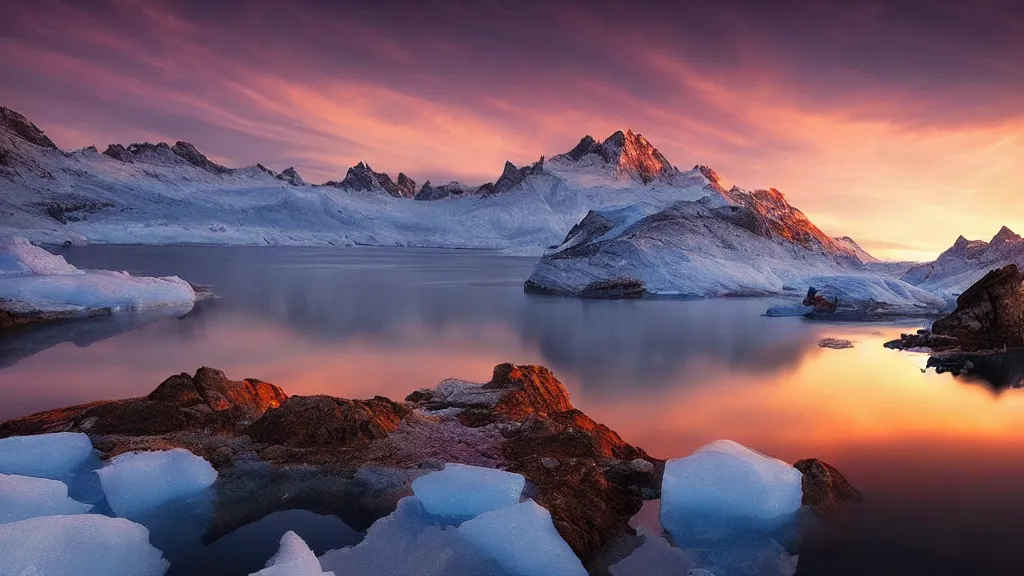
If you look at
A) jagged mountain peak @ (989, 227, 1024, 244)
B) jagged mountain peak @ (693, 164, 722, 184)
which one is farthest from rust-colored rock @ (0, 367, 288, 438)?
jagged mountain peak @ (693, 164, 722, 184)

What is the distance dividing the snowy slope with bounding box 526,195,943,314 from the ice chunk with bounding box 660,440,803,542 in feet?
59.9

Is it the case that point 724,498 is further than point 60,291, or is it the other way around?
point 60,291

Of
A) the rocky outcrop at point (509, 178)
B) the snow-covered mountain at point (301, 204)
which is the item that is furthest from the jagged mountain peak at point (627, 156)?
the rocky outcrop at point (509, 178)

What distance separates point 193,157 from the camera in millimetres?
181500

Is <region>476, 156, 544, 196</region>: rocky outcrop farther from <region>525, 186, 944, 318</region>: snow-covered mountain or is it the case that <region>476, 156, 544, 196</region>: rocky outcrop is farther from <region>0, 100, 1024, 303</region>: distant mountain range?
<region>525, 186, 944, 318</region>: snow-covered mountain

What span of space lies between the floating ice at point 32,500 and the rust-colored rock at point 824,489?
19.7 ft

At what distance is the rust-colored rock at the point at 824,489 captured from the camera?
5.41m

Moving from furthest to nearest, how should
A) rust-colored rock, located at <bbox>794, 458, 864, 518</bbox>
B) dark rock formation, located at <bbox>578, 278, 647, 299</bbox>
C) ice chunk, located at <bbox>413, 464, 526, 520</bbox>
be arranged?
dark rock formation, located at <bbox>578, 278, 647, 299</bbox>, rust-colored rock, located at <bbox>794, 458, 864, 518</bbox>, ice chunk, located at <bbox>413, 464, 526, 520</bbox>

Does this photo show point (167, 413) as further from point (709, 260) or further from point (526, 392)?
point (709, 260)

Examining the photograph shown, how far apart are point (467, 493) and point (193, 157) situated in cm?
20370

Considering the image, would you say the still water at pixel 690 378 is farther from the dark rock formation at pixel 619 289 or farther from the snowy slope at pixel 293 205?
the snowy slope at pixel 293 205

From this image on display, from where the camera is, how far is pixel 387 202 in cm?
13912

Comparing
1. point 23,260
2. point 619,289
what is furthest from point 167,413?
point 619,289

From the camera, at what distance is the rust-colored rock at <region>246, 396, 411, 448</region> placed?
6414 mm
